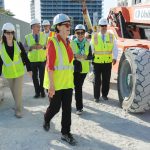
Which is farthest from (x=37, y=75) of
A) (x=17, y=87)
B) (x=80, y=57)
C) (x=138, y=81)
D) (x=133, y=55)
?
(x=138, y=81)

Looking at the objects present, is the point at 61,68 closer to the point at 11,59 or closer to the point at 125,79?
the point at 11,59

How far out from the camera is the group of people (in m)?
4.96

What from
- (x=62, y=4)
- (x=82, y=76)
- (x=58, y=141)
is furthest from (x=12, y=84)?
(x=62, y=4)

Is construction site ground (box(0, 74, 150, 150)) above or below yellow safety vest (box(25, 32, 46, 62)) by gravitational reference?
below

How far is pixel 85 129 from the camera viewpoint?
572 centimetres

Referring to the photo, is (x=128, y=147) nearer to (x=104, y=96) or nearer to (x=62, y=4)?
(x=104, y=96)

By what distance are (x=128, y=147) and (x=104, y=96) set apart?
2729mm

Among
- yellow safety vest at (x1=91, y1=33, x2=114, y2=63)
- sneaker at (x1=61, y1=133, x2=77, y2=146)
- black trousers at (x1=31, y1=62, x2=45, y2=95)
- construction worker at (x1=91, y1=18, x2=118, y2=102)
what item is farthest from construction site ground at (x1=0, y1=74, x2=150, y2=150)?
yellow safety vest at (x1=91, y1=33, x2=114, y2=63)

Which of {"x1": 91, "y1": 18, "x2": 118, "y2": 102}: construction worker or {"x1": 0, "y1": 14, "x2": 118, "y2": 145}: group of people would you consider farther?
{"x1": 91, "y1": 18, "x2": 118, "y2": 102}: construction worker

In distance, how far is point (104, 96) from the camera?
7652 mm

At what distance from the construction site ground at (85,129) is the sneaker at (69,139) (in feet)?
0.17

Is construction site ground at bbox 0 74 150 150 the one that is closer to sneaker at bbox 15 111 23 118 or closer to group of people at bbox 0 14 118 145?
sneaker at bbox 15 111 23 118

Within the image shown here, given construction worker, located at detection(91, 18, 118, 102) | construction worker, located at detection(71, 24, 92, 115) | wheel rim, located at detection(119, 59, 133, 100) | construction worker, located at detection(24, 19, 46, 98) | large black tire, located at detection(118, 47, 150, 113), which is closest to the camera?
large black tire, located at detection(118, 47, 150, 113)

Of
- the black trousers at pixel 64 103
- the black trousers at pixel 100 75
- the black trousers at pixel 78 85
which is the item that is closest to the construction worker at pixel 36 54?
the black trousers at pixel 100 75
